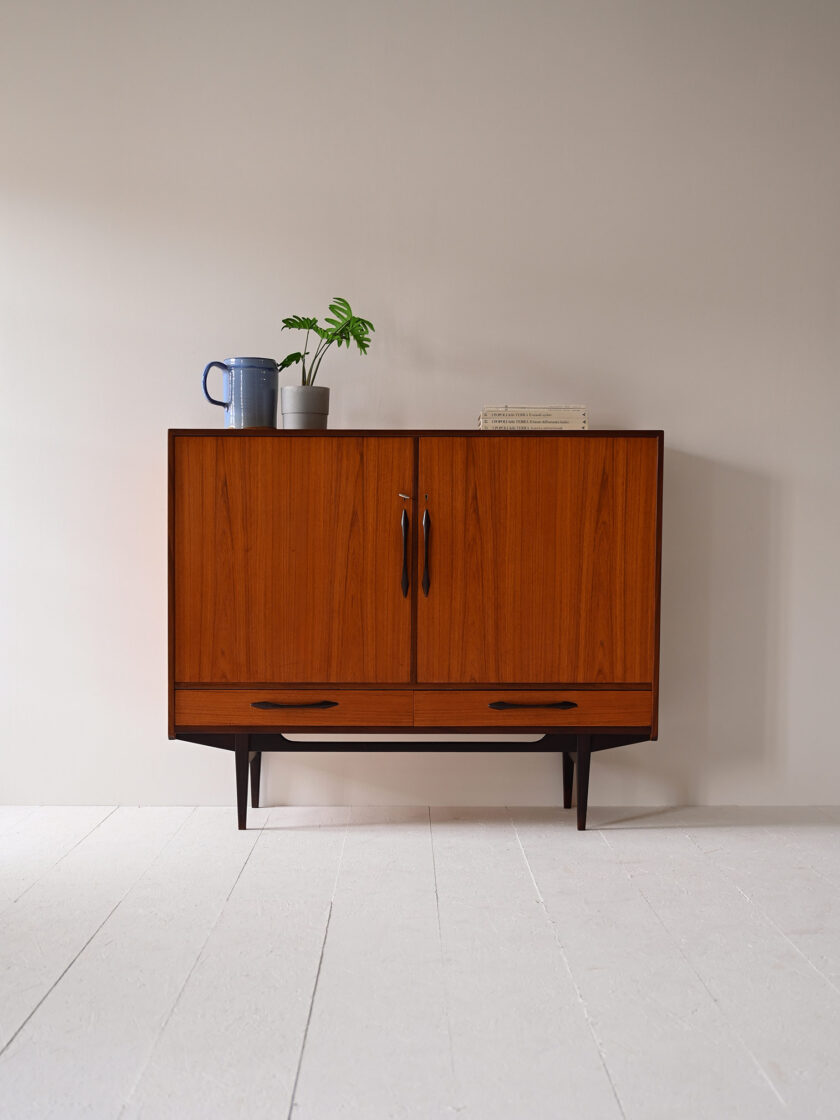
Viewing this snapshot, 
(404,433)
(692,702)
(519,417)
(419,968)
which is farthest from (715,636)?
(419,968)

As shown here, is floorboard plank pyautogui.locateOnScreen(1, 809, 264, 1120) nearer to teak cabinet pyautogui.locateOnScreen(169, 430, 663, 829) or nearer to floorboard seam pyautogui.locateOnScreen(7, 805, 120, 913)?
floorboard seam pyautogui.locateOnScreen(7, 805, 120, 913)

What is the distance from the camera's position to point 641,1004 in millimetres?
1571

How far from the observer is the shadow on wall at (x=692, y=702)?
9.04ft

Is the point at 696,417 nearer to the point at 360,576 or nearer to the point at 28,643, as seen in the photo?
the point at 360,576

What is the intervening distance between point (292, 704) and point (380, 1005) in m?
0.96

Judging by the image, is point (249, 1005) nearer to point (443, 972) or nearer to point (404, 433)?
point (443, 972)

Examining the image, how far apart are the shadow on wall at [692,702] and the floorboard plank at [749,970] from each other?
1.22 feet

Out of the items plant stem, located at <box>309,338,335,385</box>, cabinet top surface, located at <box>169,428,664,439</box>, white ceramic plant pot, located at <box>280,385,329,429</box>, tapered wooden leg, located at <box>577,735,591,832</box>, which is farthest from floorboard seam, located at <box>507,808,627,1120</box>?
plant stem, located at <box>309,338,335,385</box>

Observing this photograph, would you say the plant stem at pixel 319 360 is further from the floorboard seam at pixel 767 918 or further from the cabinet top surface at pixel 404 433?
the floorboard seam at pixel 767 918

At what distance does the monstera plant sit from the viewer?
2.51 metres

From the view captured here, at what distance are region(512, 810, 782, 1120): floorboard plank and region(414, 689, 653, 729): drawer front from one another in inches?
13.1

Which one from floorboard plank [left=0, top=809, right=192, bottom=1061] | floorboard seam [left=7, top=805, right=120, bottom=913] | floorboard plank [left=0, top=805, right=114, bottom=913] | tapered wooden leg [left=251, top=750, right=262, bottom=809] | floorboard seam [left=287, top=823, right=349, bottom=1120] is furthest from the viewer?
tapered wooden leg [left=251, top=750, right=262, bottom=809]

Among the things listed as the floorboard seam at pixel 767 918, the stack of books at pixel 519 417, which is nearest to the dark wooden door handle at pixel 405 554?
the stack of books at pixel 519 417

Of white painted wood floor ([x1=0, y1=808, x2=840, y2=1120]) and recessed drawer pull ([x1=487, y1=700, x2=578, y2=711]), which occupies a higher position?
recessed drawer pull ([x1=487, y1=700, x2=578, y2=711])
